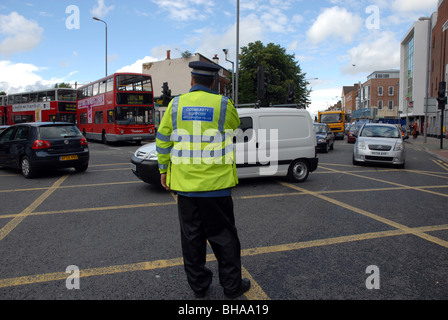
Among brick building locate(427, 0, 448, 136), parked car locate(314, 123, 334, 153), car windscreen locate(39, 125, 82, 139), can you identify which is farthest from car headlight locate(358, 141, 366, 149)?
Result: brick building locate(427, 0, 448, 136)

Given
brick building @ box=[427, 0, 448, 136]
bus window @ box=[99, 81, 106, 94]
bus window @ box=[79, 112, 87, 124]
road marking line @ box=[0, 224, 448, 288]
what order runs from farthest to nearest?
brick building @ box=[427, 0, 448, 136]
bus window @ box=[79, 112, 87, 124]
bus window @ box=[99, 81, 106, 94]
road marking line @ box=[0, 224, 448, 288]

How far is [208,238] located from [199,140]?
79 centimetres

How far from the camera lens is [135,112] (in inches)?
834

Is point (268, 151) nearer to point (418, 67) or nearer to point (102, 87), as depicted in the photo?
point (102, 87)

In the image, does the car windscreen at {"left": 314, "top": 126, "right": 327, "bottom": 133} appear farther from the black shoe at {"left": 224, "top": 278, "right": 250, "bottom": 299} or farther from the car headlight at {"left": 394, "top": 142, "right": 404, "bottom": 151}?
the black shoe at {"left": 224, "top": 278, "right": 250, "bottom": 299}

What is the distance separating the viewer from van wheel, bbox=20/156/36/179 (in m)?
9.47

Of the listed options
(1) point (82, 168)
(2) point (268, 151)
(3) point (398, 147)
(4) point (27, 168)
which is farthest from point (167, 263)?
(3) point (398, 147)

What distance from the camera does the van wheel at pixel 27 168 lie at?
947 cm

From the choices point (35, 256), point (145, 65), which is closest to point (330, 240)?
point (35, 256)

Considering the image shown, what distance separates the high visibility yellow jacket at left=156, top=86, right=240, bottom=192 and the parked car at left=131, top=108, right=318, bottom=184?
436cm

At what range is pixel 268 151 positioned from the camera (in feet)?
27.0

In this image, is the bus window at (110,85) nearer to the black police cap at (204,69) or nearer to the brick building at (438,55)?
the black police cap at (204,69)
